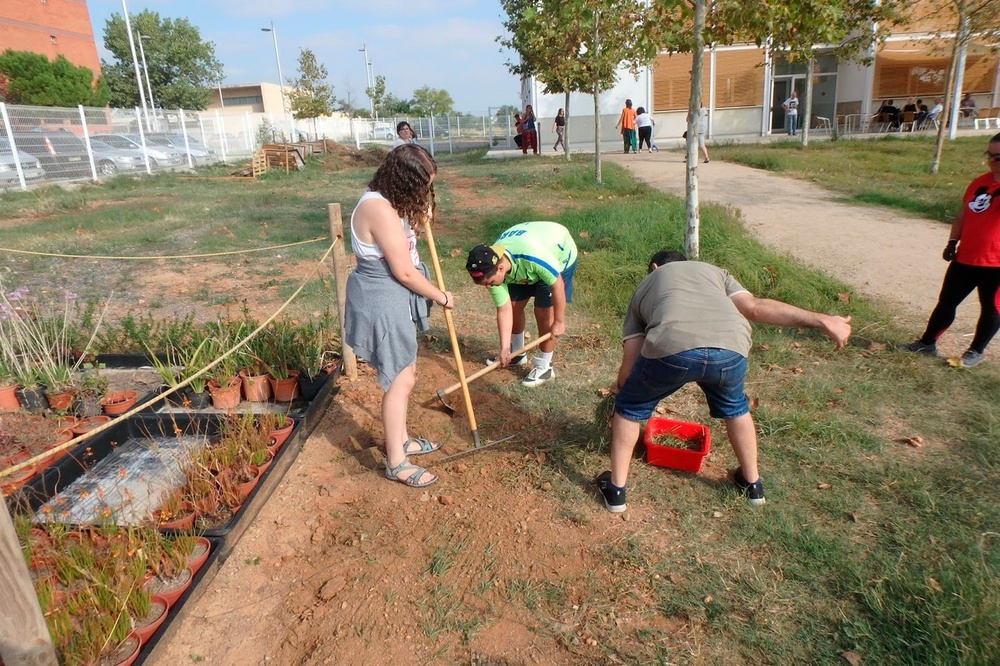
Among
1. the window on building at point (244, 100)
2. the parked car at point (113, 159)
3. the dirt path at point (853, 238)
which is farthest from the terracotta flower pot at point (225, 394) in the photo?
the window on building at point (244, 100)

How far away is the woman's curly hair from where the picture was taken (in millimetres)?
3027

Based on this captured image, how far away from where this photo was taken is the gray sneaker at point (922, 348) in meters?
4.81

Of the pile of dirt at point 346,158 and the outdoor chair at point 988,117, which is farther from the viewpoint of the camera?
the pile of dirt at point 346,158

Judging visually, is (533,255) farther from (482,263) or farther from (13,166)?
(13,166)

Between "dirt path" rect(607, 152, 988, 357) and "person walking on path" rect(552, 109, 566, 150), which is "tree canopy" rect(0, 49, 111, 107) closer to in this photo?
"person walking on path" rect(552, 109, 566, 150)

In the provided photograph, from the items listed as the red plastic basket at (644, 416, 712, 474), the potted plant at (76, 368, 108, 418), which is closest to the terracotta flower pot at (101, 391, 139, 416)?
the potted plant at (76, 368, 108, 418)

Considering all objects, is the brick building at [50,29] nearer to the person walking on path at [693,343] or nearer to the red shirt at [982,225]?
the person walking on path at [693,343]

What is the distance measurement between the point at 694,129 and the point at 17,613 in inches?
236

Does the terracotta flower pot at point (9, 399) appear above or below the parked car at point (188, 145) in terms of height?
below

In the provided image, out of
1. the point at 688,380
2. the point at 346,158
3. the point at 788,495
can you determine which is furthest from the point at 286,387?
the point at 346,158

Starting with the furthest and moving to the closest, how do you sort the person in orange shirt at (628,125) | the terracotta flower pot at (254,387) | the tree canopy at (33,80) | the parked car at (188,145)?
the tree canopy at (33,80) → the parked car at (188,145) → the person in orange shirt at (628,125) → the terracotta flower pot at (254,387)

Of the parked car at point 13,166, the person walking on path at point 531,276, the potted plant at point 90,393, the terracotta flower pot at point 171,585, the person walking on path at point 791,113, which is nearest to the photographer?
the terracotta flower pot at point 171,585

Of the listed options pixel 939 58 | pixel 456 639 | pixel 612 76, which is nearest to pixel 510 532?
pixel 456 639

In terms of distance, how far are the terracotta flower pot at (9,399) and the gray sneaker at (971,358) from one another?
644 cm
